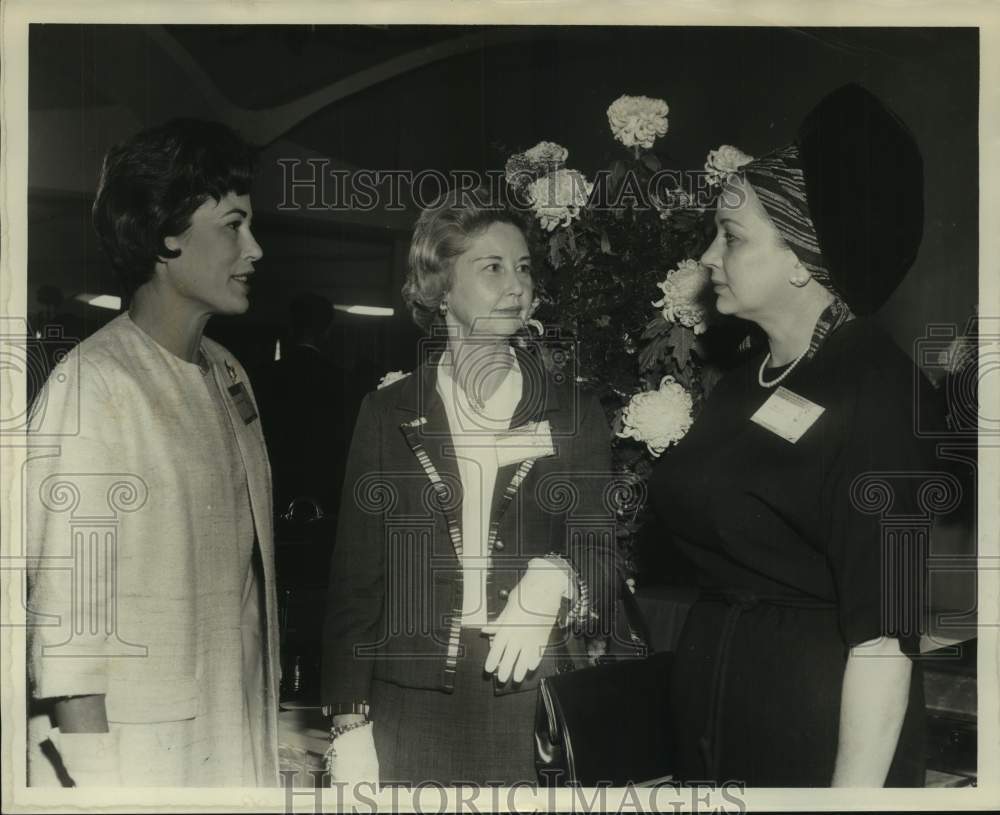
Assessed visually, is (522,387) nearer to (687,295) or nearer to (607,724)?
(687,295)

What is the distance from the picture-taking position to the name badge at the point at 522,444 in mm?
2516

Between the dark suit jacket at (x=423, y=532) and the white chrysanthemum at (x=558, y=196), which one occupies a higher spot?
the white chrysanthemum at (x=558, y=196)

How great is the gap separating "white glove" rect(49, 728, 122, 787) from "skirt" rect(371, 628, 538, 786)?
0.68 meters

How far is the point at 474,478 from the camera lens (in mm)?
2514

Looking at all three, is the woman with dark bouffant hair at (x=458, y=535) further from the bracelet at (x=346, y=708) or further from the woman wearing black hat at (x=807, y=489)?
the woman wearing black hat at (x=807, y=489)

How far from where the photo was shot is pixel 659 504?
2477 millimetres

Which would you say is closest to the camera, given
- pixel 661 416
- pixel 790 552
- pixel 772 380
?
pixel 790 552

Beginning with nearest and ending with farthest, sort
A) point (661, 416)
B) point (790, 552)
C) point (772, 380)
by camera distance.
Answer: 1. point (790, 552)
2. point (772, 380)
3. point (661, 416)

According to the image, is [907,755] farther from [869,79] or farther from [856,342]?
[869,79]

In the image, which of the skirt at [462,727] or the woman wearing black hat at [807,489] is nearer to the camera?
the woman wearing black hat at [807,489]

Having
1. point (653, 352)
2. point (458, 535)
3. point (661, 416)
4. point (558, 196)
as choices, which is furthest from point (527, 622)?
point (558, 196)

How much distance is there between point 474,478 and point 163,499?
80cm

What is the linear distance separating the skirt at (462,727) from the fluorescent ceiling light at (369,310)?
848mm

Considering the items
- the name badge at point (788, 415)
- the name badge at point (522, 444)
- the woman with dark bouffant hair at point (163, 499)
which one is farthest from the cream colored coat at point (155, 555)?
the name badge at point (788, 415)
